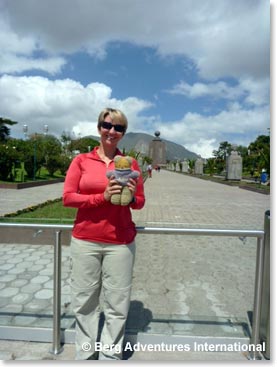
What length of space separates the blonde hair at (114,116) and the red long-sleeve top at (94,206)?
0.28 m

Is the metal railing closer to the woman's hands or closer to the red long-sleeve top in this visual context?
the red long-sleeve top

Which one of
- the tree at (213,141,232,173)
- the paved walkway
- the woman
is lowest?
the paved walkway

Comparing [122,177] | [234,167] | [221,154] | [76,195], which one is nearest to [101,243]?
[76,195]

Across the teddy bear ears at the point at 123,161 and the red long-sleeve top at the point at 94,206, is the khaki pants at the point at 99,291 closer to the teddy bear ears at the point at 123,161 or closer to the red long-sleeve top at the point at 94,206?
the red long-sleeve top at the point at 94,206

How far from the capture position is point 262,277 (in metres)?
2.58

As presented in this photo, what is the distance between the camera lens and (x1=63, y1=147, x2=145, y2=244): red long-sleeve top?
217cm

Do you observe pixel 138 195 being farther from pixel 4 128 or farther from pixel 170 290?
pixel 4 128

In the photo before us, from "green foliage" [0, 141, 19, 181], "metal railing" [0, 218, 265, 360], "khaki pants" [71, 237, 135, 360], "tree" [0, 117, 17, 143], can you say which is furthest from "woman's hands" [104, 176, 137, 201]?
"tree" [0, 117, 17, 143]

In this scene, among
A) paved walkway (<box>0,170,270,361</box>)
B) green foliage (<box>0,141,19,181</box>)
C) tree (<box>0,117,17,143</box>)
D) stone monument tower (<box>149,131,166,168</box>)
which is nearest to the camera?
paved walkway (<box>0,170,270,361</box>)

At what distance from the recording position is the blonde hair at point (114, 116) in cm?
220

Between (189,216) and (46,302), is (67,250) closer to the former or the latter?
(46,302)

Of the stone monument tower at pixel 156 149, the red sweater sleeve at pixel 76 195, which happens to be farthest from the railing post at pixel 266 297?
the stone monument tower at pixel 156 149

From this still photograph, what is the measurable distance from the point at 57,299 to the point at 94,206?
1097mm

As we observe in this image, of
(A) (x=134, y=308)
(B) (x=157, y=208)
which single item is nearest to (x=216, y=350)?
(A) (x=134, y=308)
